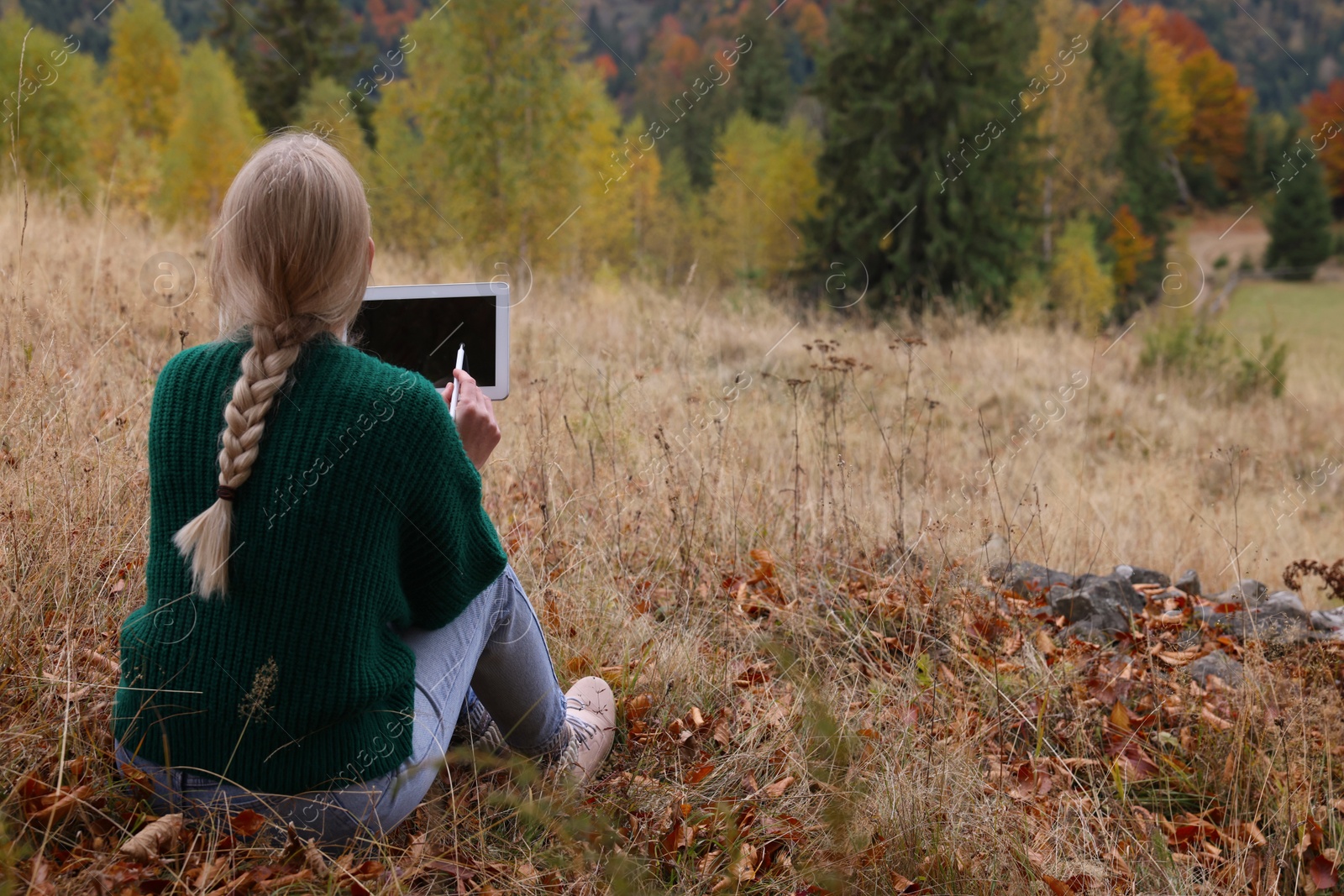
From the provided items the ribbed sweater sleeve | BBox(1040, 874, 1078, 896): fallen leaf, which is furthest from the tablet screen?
BBox(1040, 874, 1078, 896): fallen leaf

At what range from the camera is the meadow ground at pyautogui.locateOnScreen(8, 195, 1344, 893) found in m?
1.90

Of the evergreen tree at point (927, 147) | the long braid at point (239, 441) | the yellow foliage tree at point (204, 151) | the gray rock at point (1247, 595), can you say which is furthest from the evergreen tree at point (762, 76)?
the long braid at point (239, 441)

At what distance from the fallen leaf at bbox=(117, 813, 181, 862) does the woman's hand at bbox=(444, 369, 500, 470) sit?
0.87 m

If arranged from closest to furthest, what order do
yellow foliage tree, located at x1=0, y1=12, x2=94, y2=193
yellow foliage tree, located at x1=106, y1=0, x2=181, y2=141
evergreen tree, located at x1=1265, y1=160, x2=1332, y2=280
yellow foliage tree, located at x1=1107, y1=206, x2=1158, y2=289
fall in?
yellow foliage tree, located at x1=0, y1=12, x2=94, y2=193, yellow foliage tree, located at x1=106, y1=0, x2=181, y2=141, yellow foliage tree, located at x1=1107, y1=206, x2=1158, y2=289, evergreen tree, located at x1=1265, y1=160, x2=1332, y2=280

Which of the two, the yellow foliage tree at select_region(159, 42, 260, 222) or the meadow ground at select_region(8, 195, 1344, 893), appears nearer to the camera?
the meadow ground at select_region(8, 195, 1344, 893)

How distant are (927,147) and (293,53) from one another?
725 inches

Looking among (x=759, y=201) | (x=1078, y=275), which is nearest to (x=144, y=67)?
(x=759, y=201)

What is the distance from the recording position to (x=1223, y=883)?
94.1 inches

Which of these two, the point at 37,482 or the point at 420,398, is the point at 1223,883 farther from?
the point at 37,482

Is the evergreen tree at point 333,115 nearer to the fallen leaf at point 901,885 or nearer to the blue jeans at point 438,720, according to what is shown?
the blue jeans at point 438,720

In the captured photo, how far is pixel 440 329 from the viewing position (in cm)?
254

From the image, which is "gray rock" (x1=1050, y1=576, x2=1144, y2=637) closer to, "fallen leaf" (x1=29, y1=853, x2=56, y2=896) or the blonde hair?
the blonde hair

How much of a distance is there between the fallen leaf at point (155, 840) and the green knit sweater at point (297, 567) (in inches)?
4.1

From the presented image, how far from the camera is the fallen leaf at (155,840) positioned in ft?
5.41
